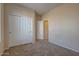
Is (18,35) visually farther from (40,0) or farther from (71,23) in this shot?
(40,0)

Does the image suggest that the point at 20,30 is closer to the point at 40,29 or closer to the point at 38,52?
the point at 38,52

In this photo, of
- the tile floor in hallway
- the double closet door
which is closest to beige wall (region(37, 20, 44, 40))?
the double closet door

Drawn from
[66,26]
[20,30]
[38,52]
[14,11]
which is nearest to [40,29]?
[20,30]

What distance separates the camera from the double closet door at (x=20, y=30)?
Result: 4.93 m

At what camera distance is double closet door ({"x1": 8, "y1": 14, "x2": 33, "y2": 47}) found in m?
4.93

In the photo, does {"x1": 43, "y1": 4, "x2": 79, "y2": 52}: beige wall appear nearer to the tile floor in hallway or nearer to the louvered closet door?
the tile floor in hallway

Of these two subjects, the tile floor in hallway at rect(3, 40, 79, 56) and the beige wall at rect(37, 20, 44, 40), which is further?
the beige wall at rect(37, 20, 44, 40)

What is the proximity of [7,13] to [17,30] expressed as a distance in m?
1.30

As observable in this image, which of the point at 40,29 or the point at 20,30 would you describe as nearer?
the point at 20,30

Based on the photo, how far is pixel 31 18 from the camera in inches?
248

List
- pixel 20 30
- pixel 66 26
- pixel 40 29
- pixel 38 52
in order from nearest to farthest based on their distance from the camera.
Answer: pixel 38 52
pixel 66 26
pixel 20 30
pixel 40 29

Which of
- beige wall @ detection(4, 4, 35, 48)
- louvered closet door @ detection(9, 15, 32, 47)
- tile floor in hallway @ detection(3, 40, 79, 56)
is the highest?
beige wall @ detection(4, 4, 35, 48)

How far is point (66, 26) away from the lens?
477 centimetres

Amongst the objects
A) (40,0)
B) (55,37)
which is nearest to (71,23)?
(55,37)
